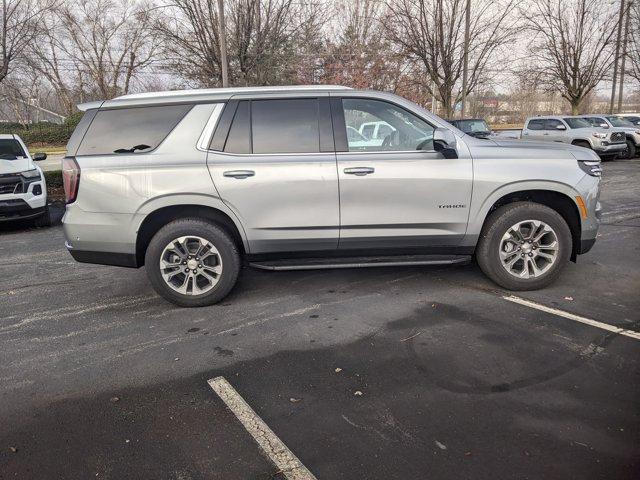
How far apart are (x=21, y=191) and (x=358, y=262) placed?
6.59 m

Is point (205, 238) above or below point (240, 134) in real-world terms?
below

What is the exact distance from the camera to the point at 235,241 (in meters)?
4.48

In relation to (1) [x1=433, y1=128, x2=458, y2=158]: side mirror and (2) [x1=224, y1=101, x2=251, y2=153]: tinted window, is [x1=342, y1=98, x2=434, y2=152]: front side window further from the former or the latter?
(2) [x1=224, y1=101, x2=251, y2=153]: tinted window

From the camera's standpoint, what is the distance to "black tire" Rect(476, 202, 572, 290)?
175 inches

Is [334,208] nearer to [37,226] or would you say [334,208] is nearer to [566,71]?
[37,226]

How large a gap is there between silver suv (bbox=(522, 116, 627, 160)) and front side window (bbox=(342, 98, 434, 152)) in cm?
1488

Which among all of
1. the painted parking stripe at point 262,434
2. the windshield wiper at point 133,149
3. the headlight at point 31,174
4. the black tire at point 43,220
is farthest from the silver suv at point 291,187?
the black tire at point 43,220

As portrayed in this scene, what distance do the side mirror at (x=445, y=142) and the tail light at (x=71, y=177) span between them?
10.3 ft

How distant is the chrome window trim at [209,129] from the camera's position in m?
4.23

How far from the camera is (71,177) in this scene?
13.8 ft

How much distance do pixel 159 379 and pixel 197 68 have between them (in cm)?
1655

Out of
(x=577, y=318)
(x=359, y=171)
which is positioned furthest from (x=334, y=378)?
(x=577, y=318)

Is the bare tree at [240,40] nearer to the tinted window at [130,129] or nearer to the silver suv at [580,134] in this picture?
the silver suv at [580,134]

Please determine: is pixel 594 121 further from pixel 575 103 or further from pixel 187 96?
pixel 187 96
